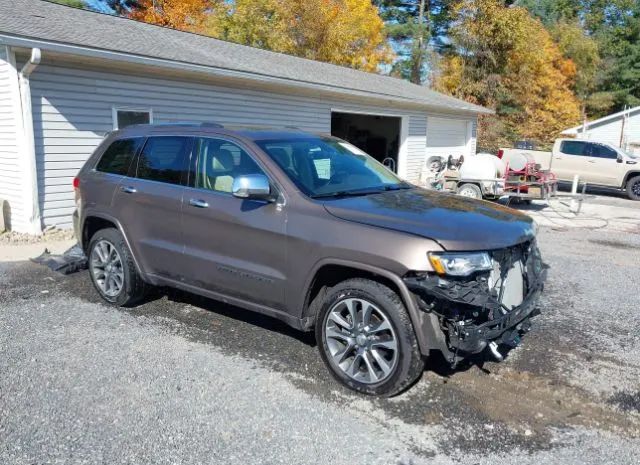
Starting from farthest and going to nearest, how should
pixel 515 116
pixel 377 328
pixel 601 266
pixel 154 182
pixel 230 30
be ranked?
pixel 515 116
pixel 230 30
pixel 601 266
pixel 154 182
pixel 377 328

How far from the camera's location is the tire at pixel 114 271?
5.15 m

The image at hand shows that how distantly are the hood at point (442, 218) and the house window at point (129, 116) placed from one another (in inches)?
267

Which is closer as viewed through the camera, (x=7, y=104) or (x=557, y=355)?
(x=557, y=355)

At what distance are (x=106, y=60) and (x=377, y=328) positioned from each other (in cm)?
740

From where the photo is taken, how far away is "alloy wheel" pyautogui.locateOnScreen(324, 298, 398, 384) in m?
3.53

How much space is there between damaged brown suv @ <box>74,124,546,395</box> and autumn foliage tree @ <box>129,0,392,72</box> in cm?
2495

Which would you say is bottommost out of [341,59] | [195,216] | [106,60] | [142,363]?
[142,363]

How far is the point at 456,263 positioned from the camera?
330 centimetres

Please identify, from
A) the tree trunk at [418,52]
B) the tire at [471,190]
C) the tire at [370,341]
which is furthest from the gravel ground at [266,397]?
the tree trunk at [418,52]

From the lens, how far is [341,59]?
97.7 feet

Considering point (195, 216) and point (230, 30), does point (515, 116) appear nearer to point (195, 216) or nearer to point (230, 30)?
point (230, 30)

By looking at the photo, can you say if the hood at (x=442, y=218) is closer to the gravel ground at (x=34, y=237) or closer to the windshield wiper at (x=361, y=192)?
the windshield wiper at (x=361, y=192)

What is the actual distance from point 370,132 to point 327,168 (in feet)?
54.5

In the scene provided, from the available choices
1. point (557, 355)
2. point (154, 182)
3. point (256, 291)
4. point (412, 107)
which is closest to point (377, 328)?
point (256, 291)
